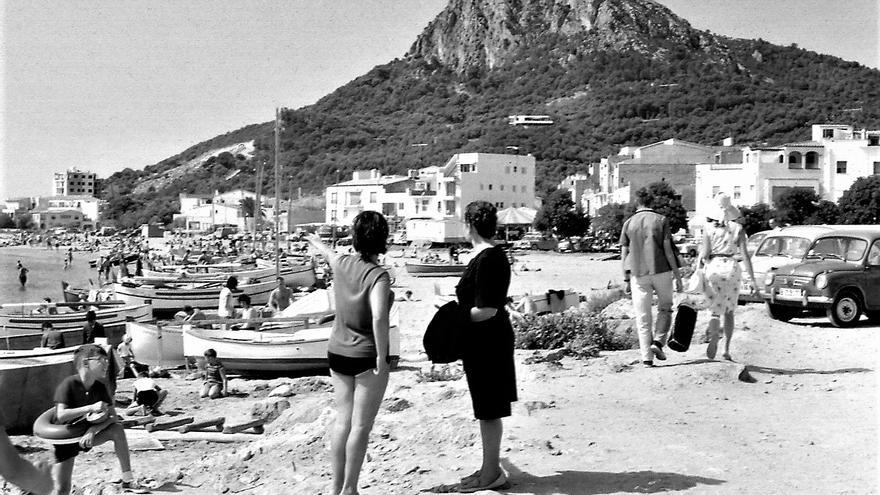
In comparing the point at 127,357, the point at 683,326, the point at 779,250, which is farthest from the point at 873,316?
the point at 127,357

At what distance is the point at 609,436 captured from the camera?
7137mm

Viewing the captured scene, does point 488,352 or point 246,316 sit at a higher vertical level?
point 488,352

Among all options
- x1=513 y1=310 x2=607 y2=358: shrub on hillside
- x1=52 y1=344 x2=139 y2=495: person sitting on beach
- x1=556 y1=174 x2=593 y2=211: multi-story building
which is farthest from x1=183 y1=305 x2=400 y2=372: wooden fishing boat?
x1=556 y1=174 x2=593 y2=211: multi-story building

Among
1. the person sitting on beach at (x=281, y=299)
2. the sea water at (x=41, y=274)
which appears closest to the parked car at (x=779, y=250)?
the person sitting on beach at (x=281, y=299)

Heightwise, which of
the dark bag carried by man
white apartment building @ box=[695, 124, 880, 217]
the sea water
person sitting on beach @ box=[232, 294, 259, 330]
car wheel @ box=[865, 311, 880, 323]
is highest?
white apartment building @ box=[695, 124, 880, 217]

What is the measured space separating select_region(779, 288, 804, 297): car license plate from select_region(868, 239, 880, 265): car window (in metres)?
1.23

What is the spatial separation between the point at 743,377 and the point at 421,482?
4.15 metres

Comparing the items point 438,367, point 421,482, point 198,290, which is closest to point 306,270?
point 198,290

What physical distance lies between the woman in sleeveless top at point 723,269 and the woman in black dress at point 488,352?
4.40 metres

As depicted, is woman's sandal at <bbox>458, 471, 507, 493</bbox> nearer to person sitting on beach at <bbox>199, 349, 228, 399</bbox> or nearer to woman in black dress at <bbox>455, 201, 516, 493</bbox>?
woman in black dress at <bbox>455, 201, 516, 493</bbox>

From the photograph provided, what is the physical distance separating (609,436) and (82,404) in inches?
167

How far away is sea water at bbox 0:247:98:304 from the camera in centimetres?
5700

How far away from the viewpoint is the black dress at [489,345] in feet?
19.2

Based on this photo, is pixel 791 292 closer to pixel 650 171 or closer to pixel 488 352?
pixel 488 352
